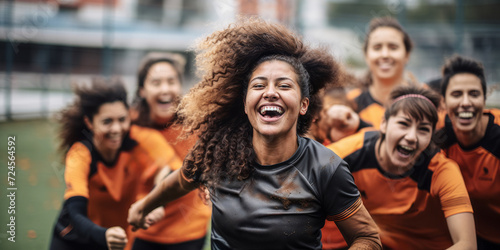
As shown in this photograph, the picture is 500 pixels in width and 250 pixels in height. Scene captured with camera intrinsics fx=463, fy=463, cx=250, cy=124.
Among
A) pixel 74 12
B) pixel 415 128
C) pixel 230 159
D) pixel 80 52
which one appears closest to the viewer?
pixel 230 159

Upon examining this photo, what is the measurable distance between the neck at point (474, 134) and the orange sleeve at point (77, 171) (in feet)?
10.00

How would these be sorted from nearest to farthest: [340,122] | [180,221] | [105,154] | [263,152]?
[263,152]
[340,122]
[105,154]
[180,221]

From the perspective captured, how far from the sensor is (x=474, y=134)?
11.8 feet

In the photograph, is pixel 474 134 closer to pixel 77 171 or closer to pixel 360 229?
pixel 360 229

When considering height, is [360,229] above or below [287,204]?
below

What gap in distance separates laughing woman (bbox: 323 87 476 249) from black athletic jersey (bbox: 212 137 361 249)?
0.84 meters

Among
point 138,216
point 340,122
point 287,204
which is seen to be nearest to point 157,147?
point 138,216

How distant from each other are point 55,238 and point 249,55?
2420 millimetres

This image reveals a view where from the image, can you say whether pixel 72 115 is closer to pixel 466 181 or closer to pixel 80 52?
pixel 466 181

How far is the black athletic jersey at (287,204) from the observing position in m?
2.44

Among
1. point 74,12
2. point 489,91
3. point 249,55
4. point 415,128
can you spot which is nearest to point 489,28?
point 489,91

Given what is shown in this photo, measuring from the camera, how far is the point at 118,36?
70.6 ft

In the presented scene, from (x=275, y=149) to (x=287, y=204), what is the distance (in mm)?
350

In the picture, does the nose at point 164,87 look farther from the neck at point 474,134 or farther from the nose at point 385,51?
the neck at point 474,134
